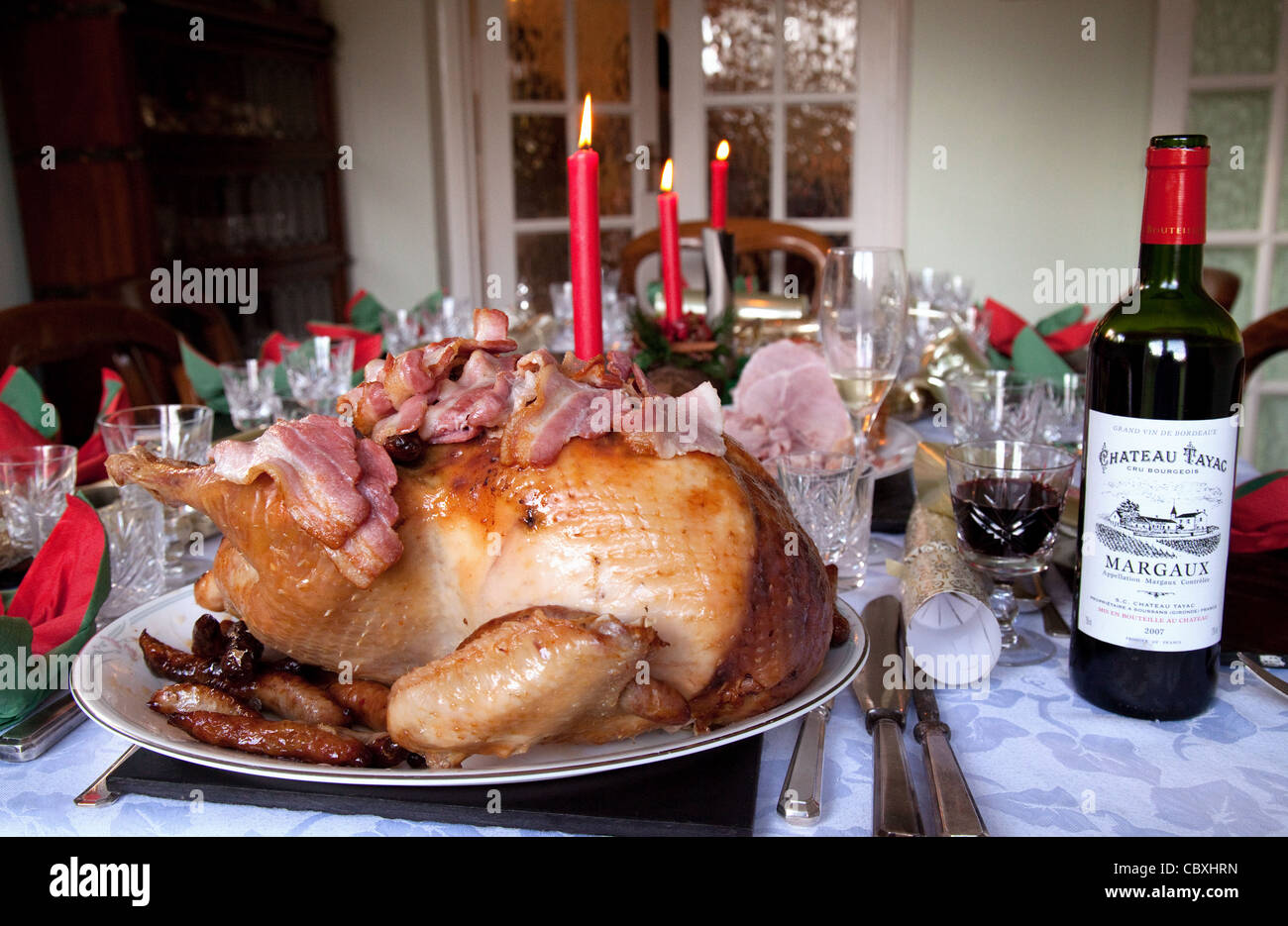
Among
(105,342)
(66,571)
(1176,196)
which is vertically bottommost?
(66,571)

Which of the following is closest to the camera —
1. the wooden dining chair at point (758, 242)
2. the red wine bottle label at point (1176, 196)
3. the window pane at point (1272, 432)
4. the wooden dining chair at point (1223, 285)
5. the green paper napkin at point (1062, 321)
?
the red wine bottle label at point (1176, 196)

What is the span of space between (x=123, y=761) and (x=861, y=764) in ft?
1.80

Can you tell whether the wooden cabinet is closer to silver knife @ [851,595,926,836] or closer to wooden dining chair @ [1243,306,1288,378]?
silver knife @ [851,595,926,836]

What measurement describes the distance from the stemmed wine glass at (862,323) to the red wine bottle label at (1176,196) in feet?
2.01

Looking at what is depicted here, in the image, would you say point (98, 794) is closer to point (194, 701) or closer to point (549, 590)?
point (194, 701)

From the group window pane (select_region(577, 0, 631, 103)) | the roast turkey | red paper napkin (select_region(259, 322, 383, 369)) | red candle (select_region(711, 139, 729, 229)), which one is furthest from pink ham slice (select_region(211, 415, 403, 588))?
window pane (select_region(577, 0, 631, 103))

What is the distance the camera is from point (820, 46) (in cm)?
437

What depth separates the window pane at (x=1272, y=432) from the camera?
421 centimetres

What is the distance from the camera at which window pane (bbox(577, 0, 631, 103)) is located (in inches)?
188

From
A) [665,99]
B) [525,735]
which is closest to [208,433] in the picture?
[525,735]

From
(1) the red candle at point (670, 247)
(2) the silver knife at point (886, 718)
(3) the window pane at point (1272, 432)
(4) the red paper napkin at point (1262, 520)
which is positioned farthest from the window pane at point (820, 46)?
(2) the silver knife at point (886, 718)

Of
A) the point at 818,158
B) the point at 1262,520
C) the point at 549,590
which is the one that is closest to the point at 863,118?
the point at 818,158

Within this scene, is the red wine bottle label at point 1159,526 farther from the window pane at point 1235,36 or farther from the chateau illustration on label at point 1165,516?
the window pane at point 1235,36

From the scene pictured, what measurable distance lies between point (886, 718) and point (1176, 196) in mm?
461
